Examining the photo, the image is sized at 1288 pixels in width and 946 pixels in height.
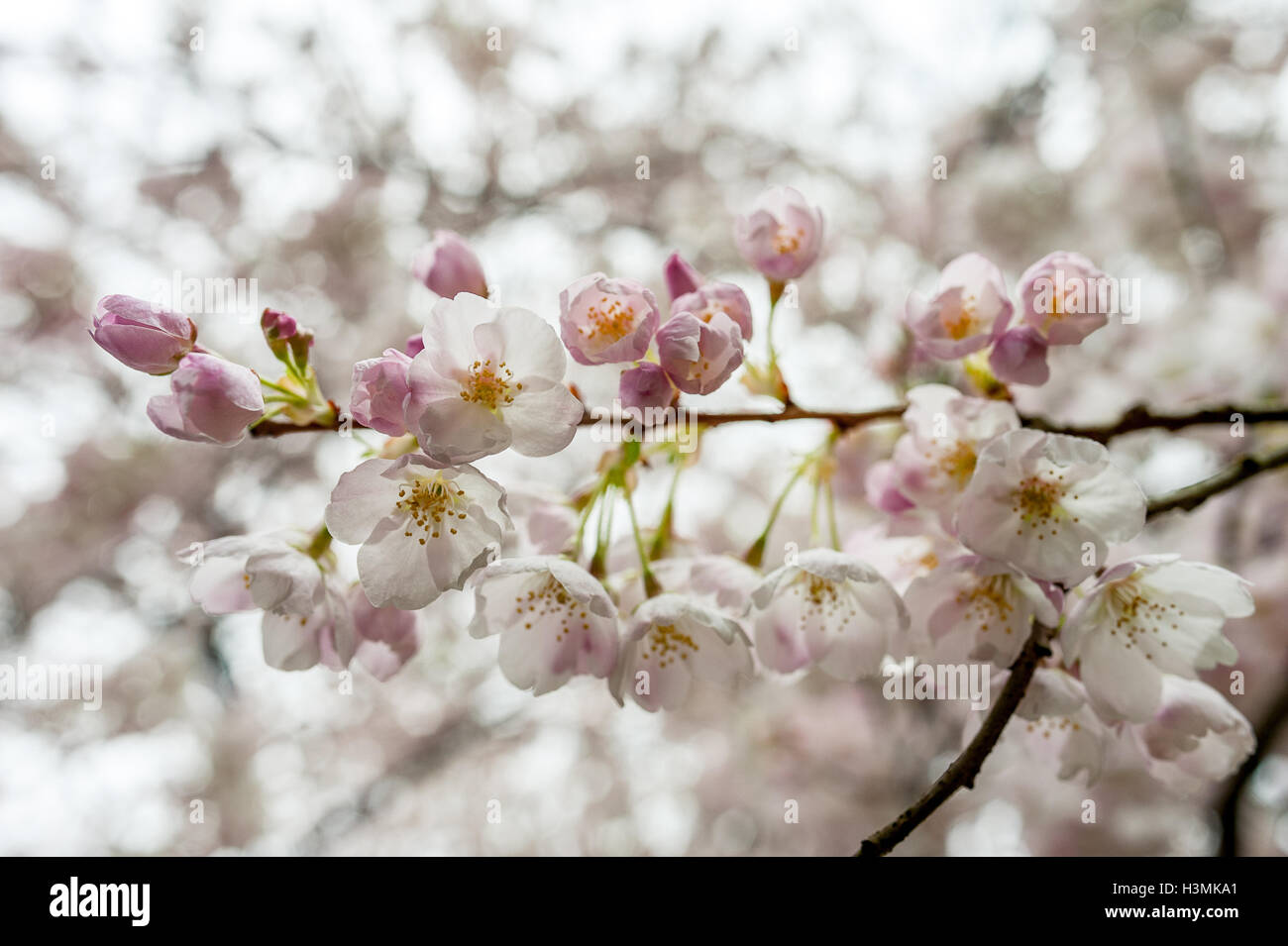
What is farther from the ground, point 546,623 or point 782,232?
point 782,232

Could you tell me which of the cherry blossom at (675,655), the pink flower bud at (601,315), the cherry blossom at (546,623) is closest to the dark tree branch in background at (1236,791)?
the cherry blossom at (675,655)

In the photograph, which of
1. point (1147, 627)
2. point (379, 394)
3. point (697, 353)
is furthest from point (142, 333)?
point (1147, 627)

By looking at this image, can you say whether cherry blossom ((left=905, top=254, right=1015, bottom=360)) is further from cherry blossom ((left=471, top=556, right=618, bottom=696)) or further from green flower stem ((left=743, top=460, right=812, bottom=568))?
cherry blossom ((left=471, top=556, right=618, bottom=696))

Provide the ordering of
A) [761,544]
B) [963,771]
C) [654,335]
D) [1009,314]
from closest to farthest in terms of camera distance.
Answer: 1. [963,771]
2. [654,335]
3. [1009,314]
4. [761,544]

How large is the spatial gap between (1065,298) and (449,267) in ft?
1.87

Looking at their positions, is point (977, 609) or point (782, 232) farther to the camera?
point (782, 232)

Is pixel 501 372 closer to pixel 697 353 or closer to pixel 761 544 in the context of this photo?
Answer: pixel 697 353

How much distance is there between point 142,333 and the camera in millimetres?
679

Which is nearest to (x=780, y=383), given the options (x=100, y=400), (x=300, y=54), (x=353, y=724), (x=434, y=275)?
(x=434, y=275)

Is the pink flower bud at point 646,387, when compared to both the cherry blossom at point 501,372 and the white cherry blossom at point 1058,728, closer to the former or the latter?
the cherry blossom at point 501,372

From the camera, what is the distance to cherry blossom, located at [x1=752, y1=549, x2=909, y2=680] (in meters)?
0.77

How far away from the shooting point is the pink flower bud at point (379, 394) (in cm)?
62

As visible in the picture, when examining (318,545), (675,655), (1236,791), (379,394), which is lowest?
(1236,791)
